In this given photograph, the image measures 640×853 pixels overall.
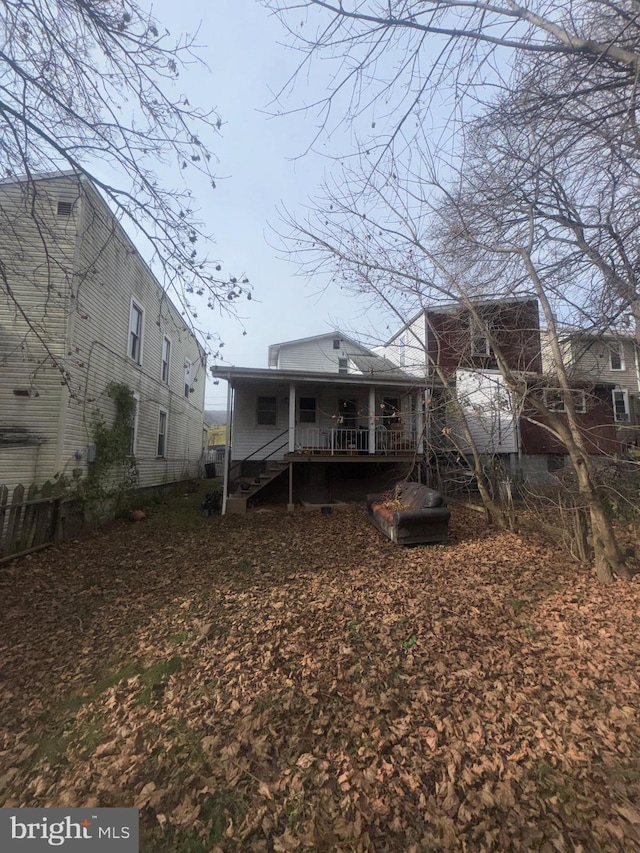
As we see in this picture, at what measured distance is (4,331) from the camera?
783 cm

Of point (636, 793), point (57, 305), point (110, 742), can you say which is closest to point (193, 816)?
point (110, 742)

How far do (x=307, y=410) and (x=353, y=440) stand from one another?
77.6 inches

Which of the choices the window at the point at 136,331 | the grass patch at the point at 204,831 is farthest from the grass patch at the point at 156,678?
the window at the point at 136,331

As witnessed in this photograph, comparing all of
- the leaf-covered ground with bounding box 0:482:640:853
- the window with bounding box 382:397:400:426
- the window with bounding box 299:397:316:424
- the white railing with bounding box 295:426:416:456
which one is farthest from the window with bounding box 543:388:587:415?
the window with bounding box 299:397:316:424

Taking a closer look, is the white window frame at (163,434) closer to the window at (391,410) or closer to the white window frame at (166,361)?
the white window frame at (166,361)

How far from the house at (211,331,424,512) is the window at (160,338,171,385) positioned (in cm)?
370

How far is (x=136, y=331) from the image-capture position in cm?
1138

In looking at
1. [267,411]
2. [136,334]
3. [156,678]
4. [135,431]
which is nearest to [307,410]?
[267,411]

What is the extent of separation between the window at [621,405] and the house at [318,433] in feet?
36.1

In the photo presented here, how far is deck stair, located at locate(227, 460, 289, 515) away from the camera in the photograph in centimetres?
976

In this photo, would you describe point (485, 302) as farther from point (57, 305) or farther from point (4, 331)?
point (4, 331)

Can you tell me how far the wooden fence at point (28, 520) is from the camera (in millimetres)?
5926

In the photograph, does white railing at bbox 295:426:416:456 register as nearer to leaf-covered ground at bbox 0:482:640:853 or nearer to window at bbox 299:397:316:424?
window at bbox 299:397:316:424

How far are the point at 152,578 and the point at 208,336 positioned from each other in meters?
3.82
